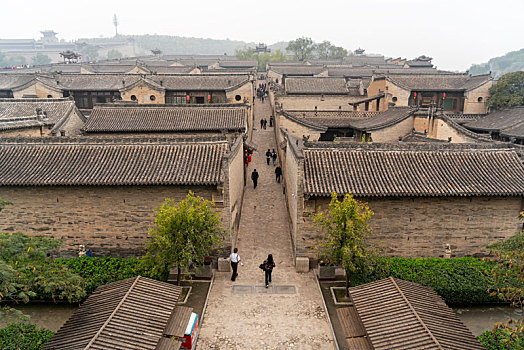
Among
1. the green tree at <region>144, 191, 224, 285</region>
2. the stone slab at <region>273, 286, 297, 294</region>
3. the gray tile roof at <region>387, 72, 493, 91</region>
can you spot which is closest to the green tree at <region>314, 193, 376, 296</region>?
the stone slab at <region>273, 286, 297, 294</region>

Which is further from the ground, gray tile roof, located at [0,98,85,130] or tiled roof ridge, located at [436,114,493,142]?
gray tile roof, located at [0,98,85,130]

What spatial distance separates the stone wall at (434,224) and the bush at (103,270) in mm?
7336

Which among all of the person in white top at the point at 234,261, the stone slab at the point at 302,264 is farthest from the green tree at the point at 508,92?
the person in white top at the point at 234,261

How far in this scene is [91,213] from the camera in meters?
18.9

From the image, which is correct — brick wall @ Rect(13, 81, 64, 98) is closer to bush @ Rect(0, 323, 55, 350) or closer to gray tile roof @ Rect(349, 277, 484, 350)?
bush @ Rect(0, 323, 55, 350)

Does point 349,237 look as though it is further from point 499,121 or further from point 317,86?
point 317,86

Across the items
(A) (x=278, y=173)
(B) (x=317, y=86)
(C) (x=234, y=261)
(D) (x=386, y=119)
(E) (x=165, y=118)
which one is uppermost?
(B) (x=317, y=86)

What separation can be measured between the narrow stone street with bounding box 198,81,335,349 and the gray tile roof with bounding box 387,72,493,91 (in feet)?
92.0

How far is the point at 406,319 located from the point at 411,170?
356 inches

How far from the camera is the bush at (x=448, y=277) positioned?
51.0 feet

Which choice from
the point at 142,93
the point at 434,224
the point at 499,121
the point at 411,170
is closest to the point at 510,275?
the point at 434,224

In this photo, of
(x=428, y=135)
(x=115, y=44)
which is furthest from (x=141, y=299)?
(x=115, y=44)

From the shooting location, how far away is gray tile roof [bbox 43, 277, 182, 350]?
33.2ft

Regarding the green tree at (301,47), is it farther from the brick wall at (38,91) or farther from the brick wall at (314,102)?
the brick wall at (38,91)
